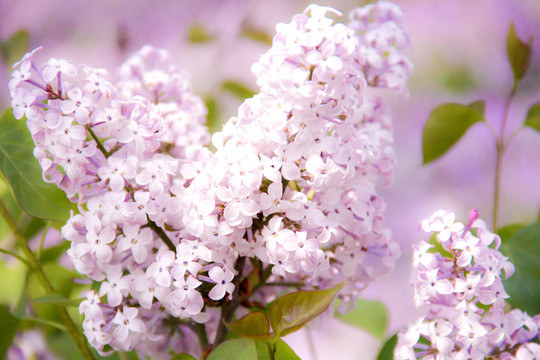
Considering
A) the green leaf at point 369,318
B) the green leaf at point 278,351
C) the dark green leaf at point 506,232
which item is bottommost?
the green leaf at point 369,318

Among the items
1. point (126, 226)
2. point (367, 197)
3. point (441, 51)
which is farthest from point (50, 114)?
point (441, 51)

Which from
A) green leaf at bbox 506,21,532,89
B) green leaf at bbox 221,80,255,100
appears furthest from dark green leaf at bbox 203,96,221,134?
green leaf at bbox 506,21,532,89

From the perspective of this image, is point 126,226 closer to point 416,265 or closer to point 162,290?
point 162,290

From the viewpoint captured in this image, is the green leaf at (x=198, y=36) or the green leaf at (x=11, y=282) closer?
the green leaf at (x=11, y=282)

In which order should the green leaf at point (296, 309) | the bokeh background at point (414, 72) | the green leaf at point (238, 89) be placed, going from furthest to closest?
the bokeh background at point (414, 72) → the green leaf at point (238, 89) → the green leaf at point (296, 309)

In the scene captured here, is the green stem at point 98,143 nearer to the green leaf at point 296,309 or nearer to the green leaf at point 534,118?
the green leaf at point 296,309

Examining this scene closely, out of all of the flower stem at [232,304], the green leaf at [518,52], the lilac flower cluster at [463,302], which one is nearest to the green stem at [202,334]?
the flower stem at [232,304]

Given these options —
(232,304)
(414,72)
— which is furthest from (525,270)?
(414,72)
